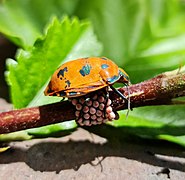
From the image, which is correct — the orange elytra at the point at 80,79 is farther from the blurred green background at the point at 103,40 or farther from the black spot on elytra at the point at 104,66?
the blurred green background at the point at 103,40

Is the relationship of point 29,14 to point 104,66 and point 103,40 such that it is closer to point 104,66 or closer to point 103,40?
point 103,40

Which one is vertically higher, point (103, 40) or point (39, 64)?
point (103, 40)

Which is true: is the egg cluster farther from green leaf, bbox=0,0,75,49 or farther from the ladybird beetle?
green leaf, bbox=0,0,75,49

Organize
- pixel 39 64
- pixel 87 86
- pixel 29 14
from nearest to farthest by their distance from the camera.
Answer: pixel 87 86
pixel 39 64
pixel 29 14

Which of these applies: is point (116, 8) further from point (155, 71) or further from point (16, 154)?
point (16, 154)

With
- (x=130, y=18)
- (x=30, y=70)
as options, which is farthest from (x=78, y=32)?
Answer: (x=130, y=18)

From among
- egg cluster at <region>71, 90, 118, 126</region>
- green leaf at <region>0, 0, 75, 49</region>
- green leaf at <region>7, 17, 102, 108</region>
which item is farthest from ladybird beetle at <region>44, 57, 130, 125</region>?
green leaf at <region>0, 0, 75, 49</region>

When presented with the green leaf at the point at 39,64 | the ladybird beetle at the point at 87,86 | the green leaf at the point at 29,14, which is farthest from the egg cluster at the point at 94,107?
the green leaf at the point at 29,14

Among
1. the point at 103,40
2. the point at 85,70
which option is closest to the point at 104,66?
the point at 85,70
